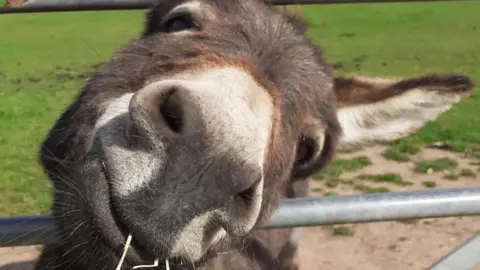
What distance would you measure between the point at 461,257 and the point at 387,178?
553 cm

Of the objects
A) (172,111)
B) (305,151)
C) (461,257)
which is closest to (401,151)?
(305,151)

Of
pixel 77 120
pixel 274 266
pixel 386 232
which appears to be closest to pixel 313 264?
pixel 386 232

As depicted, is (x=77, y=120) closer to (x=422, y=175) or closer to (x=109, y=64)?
(x=109, y=64)

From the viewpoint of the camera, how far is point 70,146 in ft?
6.36

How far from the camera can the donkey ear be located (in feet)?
8.84

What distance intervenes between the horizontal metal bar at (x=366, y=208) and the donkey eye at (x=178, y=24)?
83 centimetres

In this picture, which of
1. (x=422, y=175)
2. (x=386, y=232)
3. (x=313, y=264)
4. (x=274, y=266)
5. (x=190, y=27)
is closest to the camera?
(x=190, y=27)

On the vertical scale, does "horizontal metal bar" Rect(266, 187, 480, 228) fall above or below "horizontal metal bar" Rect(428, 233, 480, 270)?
above

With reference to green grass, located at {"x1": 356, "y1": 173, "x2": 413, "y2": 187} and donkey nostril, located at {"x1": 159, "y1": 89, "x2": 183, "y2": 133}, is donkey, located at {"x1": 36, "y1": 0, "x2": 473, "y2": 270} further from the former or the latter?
green grass, located at {"x1": 356, "y1": 173, "x2": 413, "y2": 187}

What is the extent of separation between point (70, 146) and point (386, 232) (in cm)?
481

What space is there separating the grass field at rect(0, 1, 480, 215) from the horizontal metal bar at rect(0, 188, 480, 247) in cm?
334

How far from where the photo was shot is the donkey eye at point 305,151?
2.52 meters

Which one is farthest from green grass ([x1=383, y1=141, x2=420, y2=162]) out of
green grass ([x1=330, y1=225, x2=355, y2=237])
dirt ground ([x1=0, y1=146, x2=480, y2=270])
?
green grass ([x1=330, y1=225, x2=355, y2=237])

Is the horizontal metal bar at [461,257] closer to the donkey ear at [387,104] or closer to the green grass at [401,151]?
the donkey ear at [387,104]
